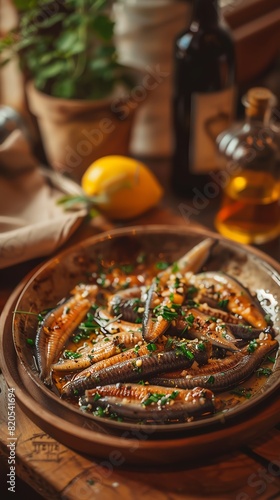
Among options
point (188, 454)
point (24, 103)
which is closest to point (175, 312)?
point (188, 454)

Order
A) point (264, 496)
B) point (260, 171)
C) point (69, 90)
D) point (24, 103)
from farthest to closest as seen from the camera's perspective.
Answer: point (24, 103) < point (69, 90) < point (260, 171) < point (264, 496)

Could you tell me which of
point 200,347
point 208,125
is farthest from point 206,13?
point 200,347

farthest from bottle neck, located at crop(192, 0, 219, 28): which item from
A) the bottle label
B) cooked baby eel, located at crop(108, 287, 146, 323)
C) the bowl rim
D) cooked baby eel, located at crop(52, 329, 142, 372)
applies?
cooked baby eel, located at crop(52, 329, 142, 372)

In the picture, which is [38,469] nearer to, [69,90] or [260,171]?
[260,171]

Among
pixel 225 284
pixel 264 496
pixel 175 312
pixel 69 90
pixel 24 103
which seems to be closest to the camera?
pixel 264 496

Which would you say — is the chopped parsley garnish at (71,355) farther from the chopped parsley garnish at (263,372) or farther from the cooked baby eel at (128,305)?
the chopped parsley garnish at (263,372)

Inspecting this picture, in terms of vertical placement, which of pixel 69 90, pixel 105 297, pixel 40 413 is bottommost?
pixel 105 297

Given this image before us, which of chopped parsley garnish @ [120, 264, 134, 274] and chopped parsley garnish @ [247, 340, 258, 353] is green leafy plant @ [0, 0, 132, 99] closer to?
chopped parsley garnish @ [120, 264, 134, 274]
